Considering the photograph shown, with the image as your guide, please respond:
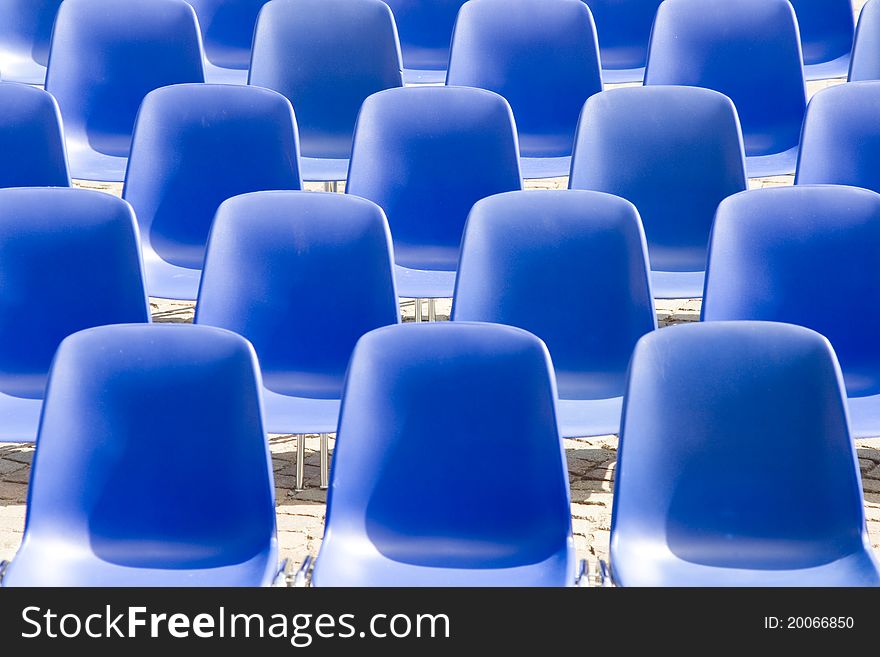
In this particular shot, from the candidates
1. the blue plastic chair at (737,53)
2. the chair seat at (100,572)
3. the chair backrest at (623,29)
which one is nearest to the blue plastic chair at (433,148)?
the blue plastic chair at (737,53)

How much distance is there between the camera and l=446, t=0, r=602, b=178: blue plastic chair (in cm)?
571

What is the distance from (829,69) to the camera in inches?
259

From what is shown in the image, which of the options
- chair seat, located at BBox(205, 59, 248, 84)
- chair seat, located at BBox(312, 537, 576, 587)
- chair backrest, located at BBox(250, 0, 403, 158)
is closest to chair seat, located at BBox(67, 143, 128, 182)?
chair backrest, located at BBox(250, 0, 403, 158)

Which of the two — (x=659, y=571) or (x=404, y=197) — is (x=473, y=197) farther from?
(x=659, y=571)

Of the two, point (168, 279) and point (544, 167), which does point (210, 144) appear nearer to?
point (168, 279)

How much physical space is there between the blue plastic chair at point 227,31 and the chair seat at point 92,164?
108cm

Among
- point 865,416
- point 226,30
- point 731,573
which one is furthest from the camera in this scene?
point 226,30

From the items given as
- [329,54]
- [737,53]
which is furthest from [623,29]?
[329,54]

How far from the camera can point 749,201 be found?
3.94m

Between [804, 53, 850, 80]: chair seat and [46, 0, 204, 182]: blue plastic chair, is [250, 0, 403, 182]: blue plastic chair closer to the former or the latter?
[46, 0, 204, 182]: blue plastic chair

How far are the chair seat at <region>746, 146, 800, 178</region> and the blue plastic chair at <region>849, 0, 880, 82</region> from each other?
412 millimetres

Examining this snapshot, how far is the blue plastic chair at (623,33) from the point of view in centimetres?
666

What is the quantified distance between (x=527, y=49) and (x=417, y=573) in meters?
3.08

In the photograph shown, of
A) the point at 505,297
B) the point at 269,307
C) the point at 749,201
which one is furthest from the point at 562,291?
the point at 269,307
